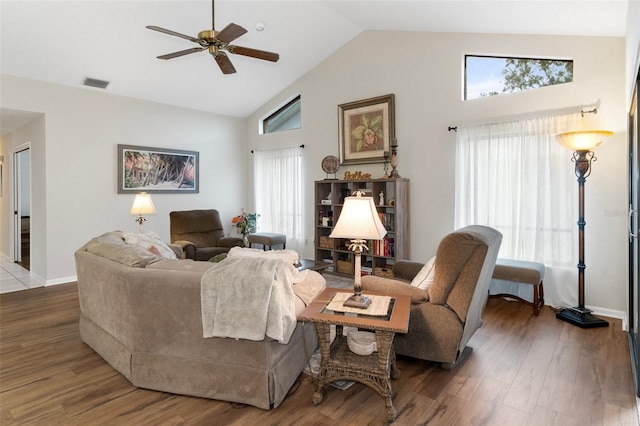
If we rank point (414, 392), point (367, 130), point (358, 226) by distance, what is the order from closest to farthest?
point (358, 226), point (414, 392), point (367, 130)

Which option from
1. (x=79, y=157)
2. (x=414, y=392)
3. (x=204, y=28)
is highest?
(x=204, y=28)

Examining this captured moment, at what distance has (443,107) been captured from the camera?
4.90 metres

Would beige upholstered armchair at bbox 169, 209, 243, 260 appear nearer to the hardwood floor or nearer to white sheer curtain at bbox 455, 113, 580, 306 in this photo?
the hardwood floor

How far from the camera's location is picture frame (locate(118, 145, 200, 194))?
582 centimetres

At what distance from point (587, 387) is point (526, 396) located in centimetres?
46

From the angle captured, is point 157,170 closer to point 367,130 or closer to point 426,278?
point 367,130

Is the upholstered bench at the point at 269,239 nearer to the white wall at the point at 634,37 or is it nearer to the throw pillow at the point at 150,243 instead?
the throw pillow at the point at 150,243

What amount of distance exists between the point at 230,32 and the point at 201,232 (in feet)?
12.3

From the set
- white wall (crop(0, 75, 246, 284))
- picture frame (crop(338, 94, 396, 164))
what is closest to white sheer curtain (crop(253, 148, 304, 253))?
picture frame (crop(338, 94, 396, 164))

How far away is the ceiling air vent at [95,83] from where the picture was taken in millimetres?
5168

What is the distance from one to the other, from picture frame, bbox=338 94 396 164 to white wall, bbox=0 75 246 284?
291 cm

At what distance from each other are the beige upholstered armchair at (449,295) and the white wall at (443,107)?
2037mm

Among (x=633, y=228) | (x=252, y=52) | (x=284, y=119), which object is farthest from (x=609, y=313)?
(x=284, y=119)

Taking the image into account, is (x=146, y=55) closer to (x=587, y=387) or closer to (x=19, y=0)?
(x=19, y=0)
